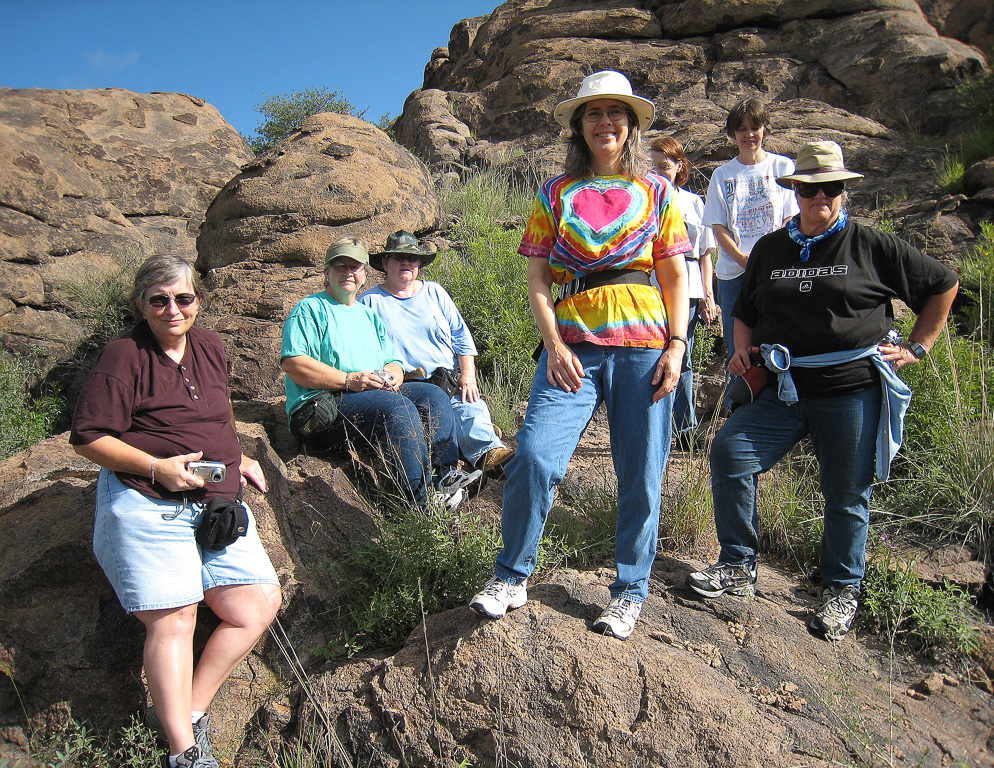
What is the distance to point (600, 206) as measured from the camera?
118 inches

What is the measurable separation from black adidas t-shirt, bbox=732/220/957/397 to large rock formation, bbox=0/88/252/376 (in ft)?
23.6

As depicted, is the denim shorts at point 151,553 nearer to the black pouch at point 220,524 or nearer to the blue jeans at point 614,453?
the black pouch at point 220,524

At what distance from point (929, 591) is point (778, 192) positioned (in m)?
2.59

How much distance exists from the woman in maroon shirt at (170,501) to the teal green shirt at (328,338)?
1.04 m

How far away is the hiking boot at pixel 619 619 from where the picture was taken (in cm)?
295

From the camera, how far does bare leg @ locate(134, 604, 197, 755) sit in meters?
2.76

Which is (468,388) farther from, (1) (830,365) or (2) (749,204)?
(1) (830,365)

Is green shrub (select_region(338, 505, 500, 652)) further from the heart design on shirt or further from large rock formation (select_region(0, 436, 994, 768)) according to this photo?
the heart design on shirt

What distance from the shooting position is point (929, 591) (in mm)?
3416

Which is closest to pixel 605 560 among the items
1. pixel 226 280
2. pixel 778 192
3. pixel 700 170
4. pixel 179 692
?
pixel 179 692

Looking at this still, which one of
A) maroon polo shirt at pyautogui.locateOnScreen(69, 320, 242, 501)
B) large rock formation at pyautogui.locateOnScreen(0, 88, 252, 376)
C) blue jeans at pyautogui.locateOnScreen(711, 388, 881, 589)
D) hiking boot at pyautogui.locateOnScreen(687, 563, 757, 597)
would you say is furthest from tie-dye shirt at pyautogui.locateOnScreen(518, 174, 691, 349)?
large rock formation at pyautogui.locateOnScreen(0, 88, 252, 376)

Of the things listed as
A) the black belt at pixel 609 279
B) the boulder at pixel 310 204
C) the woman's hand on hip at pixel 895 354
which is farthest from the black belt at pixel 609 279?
the boulder at pixel 310 204

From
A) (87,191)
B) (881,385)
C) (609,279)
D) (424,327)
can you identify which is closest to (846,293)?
(881,385)

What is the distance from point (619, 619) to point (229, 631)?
5.35ft
